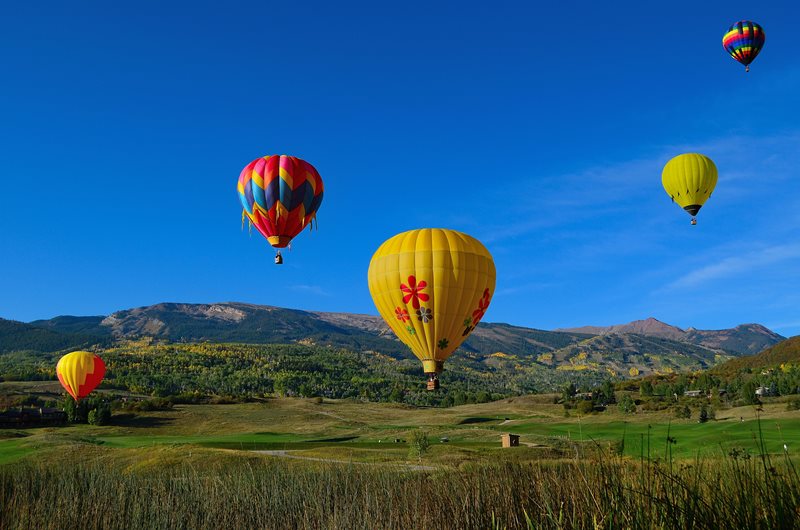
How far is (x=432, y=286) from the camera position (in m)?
43.8

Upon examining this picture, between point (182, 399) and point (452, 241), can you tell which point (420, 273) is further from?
point (182, 399)

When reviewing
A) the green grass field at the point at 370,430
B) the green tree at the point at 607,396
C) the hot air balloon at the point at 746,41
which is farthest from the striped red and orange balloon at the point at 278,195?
the green tree at the point at 607,396

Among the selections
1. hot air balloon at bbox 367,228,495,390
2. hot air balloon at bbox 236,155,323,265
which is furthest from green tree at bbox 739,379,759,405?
hot air balloon at bbox 236,155,323,265

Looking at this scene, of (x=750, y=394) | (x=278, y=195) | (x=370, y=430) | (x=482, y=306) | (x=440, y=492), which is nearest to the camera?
(x=750, y=394)

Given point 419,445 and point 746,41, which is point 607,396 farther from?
point 419,445

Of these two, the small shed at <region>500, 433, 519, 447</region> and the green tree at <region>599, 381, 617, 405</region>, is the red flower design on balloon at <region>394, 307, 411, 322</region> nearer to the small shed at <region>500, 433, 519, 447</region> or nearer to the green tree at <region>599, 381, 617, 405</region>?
the small shed at <region>500, 433, 519, 447</region>

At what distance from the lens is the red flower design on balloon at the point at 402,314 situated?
4475 cm

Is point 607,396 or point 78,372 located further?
point 607,396

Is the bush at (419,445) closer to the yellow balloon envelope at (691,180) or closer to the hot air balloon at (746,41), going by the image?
the yellow balloon envelope at (691,180)

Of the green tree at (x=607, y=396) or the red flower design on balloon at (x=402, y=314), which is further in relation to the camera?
the green tree at (x=607, y=396)

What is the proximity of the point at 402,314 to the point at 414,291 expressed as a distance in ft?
6.59

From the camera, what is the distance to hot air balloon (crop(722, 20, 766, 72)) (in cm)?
7475

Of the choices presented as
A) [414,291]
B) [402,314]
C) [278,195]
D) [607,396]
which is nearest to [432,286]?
[414,291]

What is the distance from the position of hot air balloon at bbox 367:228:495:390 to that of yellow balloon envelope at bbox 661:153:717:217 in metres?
32.0
